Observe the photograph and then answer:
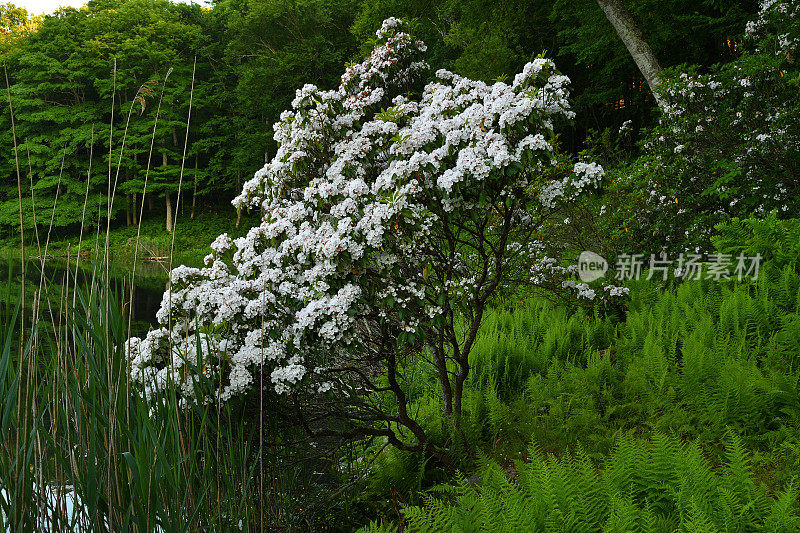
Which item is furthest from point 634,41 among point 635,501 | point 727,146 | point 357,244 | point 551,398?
point 635,501

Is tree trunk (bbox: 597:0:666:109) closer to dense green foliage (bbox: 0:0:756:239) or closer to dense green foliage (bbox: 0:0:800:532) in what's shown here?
dense green foliage (bbox: 0:0:800:532)

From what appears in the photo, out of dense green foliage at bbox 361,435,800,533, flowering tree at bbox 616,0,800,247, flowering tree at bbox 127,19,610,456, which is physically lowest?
dense green foliage at bbox 361,435,800,533

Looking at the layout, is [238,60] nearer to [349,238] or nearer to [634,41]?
[634,41]

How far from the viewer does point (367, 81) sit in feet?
13.8

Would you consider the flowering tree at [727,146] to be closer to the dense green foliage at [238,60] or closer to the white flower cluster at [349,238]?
the white flower cluster at [349,238]

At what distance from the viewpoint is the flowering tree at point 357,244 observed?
2879 millimetres

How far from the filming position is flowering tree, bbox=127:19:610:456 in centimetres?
288

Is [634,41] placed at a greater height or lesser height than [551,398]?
greater

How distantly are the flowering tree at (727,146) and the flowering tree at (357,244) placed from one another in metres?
2.63

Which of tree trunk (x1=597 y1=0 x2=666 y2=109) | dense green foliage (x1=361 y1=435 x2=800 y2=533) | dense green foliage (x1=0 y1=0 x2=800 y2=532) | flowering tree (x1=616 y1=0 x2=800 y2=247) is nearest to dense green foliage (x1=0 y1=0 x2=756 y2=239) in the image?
dense green foliage (x1=0 y1=0 x2=800 y2=532)

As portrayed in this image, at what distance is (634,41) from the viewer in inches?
311

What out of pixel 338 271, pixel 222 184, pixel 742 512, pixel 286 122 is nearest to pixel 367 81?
pixel 286 122

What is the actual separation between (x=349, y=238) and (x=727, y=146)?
4.43 m

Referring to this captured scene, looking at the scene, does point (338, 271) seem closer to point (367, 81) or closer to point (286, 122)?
point (286, 122)
